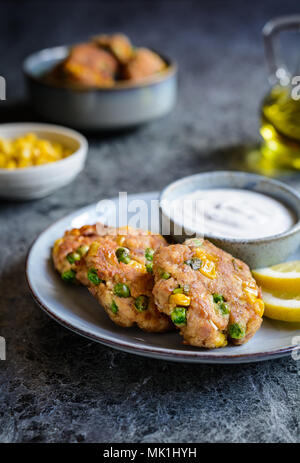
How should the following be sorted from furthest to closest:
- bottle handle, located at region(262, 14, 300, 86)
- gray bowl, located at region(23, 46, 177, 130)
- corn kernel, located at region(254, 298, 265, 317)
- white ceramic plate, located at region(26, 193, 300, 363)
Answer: gray bowl, located at region(23, 46, 177, 130) < bottle handle, located at region(262, 14, 300, 86) < corn kernel, located at region(254, 298, 265, 317) < white ceramic plate, located at region(26, 193, 300, 363)

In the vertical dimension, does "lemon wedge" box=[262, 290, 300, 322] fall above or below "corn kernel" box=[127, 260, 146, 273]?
below

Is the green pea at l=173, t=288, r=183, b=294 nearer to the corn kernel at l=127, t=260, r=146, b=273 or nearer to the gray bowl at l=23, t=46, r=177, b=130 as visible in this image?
the corn kernel at l=127, t=260, r=146, b=273

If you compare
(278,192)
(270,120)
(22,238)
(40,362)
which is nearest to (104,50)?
(270,120)

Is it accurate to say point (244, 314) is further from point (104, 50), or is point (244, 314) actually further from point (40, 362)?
point (104, 50)

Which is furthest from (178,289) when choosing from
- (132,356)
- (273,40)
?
(273,40)

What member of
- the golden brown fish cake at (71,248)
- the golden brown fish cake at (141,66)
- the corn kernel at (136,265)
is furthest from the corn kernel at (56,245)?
the golden brown fish cake at (141,66)

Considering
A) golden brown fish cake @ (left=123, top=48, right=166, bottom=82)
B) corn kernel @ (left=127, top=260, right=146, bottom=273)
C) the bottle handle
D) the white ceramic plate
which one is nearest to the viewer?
the white ceramic plate

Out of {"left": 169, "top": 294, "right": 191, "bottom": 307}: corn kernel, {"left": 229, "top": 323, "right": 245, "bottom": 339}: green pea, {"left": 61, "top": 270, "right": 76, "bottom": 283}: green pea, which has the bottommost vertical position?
{"left": 61, "top": 270, "right": 76, "bottom": 283}: green pea

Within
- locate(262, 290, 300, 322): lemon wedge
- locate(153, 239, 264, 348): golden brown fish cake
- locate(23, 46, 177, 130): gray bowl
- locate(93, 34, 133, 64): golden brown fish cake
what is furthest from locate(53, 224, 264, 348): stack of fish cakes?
locate(93, 34, 133, 64): golden brown fish cake
